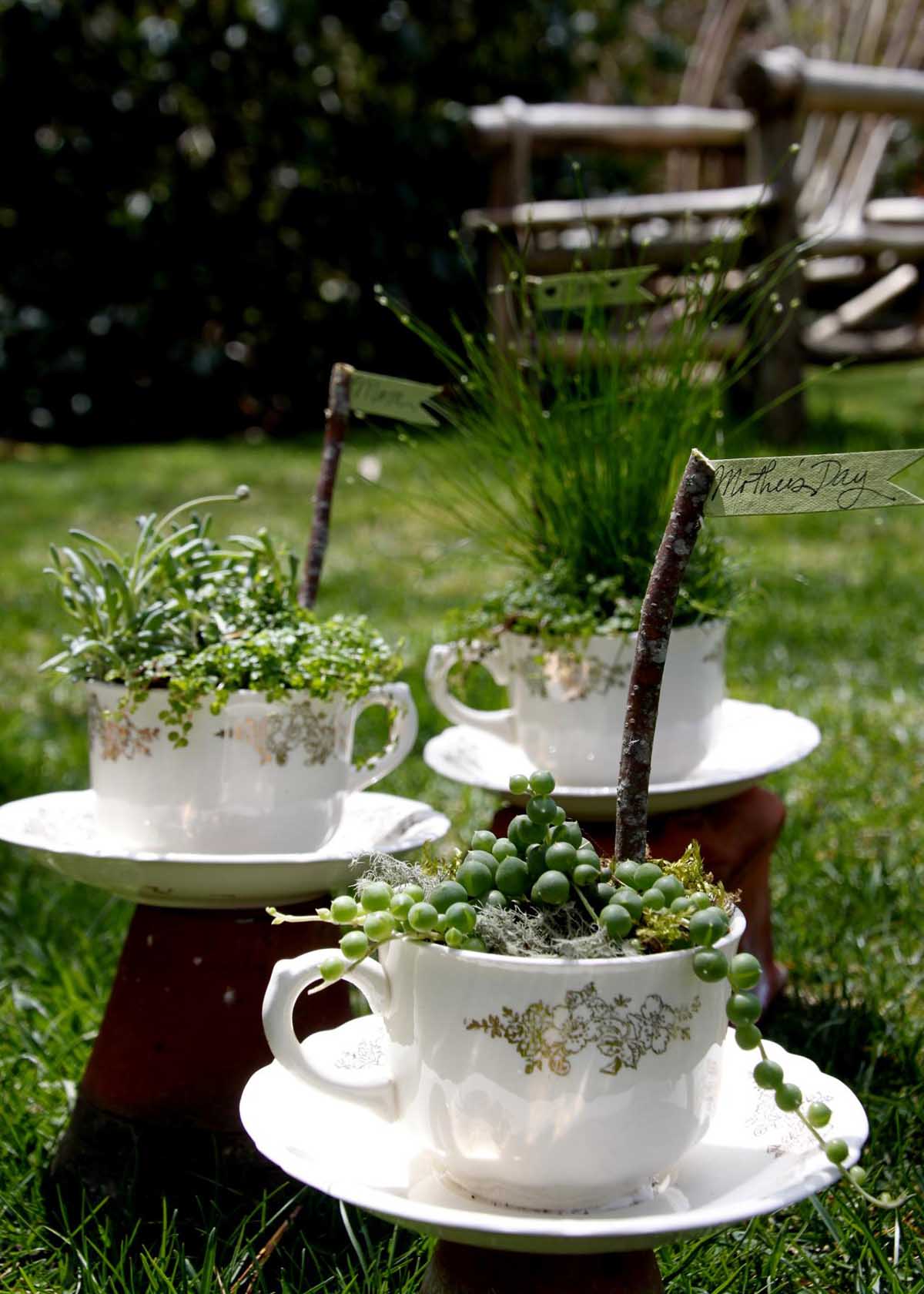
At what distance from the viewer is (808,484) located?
94 cm

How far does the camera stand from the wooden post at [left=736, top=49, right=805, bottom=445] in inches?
180

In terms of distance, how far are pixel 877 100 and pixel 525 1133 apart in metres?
4.74

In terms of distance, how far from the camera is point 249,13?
20.0ft

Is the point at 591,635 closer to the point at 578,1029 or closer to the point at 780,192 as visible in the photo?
the point at 578,1029

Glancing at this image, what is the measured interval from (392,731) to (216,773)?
231 mm

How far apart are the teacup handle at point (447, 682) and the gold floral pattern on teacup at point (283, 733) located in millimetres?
244

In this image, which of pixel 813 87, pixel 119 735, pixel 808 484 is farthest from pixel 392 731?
pixel 813 87

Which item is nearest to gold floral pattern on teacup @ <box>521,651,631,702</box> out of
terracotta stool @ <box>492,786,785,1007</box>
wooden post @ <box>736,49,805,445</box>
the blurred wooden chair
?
terracotta stool @ <box>492,786,785,1007</box>

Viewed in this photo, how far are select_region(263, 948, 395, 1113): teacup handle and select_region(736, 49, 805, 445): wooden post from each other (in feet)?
12.8

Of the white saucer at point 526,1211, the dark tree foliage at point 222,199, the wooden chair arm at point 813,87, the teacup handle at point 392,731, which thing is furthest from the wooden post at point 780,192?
the white saucer at point 526,1211

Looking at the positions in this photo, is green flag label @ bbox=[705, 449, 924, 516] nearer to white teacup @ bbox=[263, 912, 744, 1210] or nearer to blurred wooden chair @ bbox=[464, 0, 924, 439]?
white teacup @ bbox=[263, 912, 744, 1210]

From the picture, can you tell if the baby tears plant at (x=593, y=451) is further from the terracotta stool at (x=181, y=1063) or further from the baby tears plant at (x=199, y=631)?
the terracotta stool at (x=181, y=1063)

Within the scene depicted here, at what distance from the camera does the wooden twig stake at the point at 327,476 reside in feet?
5.04

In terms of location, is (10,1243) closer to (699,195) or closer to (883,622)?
(883,622)
